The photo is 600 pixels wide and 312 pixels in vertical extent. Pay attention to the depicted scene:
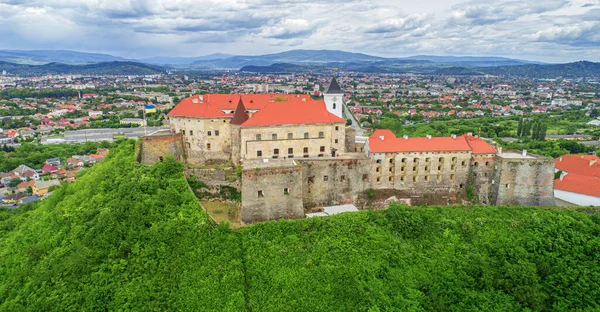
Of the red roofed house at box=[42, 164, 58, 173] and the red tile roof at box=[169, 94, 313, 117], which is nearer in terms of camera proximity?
the red tile roof at box=[169, 94, 313, 117]

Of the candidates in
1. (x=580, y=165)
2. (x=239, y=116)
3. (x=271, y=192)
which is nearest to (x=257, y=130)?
(x=239, y=116)

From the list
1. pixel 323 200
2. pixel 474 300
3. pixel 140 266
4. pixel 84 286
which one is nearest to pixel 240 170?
pixel 323 200

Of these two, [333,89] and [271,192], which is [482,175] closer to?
[333,89]

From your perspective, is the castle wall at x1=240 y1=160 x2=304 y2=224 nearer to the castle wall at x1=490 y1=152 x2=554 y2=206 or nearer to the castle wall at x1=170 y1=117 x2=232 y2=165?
the castle wall at x1=170 y1=117 x2=232 y2=165

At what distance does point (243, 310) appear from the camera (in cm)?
2738

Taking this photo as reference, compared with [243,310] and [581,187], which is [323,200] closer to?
[243,310]

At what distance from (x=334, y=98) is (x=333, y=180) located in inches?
519

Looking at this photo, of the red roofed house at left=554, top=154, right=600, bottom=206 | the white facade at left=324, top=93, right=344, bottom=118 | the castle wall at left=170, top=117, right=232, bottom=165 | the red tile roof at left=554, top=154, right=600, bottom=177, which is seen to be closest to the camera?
the red roofed house at left=554, top=154, right=600, bottom=206

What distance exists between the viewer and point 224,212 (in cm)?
3688

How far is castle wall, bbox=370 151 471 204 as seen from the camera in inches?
1613

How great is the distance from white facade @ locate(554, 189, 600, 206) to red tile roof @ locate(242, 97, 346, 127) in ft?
90.8

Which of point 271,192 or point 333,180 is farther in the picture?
point 333,180

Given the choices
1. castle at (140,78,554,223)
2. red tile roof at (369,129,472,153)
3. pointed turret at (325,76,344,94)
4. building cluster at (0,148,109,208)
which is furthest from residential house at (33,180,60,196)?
red tile roof at (369,129,472,153)

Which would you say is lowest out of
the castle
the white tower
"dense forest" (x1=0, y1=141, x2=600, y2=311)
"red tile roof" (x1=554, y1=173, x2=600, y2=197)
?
"dense forest" (x1=0, y1=141, x2=600, y2=311)
